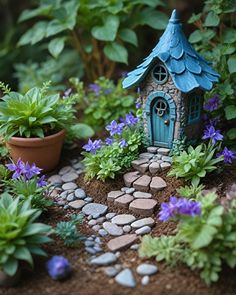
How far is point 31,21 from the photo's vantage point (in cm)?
671

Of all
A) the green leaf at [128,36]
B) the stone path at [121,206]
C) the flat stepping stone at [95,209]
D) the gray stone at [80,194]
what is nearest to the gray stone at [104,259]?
the stone path at [121,206]

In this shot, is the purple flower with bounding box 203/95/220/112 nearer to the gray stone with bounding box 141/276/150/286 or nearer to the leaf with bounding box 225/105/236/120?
the leaf with bounding box 225/105/236/120

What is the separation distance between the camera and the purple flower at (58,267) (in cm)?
265

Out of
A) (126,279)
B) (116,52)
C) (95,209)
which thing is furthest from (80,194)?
(116,52)

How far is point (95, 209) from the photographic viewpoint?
11.2ft

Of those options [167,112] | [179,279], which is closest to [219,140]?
[167,112]

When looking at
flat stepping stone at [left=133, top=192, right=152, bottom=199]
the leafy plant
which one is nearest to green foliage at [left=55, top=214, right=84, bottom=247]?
flat stepping stone at [left=133, top=192, right=152, bottom=199]

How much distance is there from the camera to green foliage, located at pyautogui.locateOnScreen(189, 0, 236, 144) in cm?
371

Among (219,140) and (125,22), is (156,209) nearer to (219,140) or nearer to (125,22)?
(219,140)

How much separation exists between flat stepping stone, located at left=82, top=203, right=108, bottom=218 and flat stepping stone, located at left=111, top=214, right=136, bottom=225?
0.12 meters

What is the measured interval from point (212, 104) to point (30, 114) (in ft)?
4.76

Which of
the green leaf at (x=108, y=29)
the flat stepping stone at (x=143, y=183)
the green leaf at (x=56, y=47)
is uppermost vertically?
the green leaf at (x=108, y=29)

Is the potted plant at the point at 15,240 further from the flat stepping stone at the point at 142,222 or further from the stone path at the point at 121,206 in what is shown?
the flat stepping stone at the point at 142,222

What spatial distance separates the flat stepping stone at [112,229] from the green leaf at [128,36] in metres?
2.18
